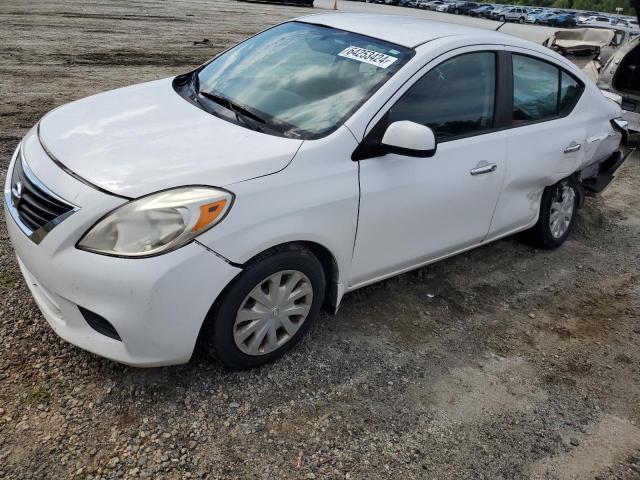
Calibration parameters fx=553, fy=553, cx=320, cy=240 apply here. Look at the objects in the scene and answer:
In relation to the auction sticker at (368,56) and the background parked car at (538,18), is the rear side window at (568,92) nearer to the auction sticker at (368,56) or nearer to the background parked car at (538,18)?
the auction sticker at (368,56)

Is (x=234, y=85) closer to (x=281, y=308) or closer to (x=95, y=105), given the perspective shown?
(x=95, y=105)

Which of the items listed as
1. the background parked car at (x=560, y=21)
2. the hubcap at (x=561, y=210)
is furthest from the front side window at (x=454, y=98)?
the background parked car at (x=560, y=21)

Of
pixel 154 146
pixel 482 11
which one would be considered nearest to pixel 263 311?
pixel 154 146

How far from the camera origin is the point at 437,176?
10.4ft

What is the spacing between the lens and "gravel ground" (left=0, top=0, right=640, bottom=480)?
2.39 meters

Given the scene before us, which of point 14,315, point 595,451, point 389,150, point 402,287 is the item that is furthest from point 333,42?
point 595,451

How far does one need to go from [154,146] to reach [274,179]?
24.1 inches

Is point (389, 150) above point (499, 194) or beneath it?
above

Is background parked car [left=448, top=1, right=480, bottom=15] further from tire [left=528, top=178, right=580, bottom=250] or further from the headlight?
the headlight

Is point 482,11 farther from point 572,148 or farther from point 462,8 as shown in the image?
point 572,148

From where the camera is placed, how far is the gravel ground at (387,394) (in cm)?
239

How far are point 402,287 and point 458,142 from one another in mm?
1084

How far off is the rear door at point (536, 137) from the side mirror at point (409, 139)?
3.53 ft

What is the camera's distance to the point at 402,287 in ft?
12.6
